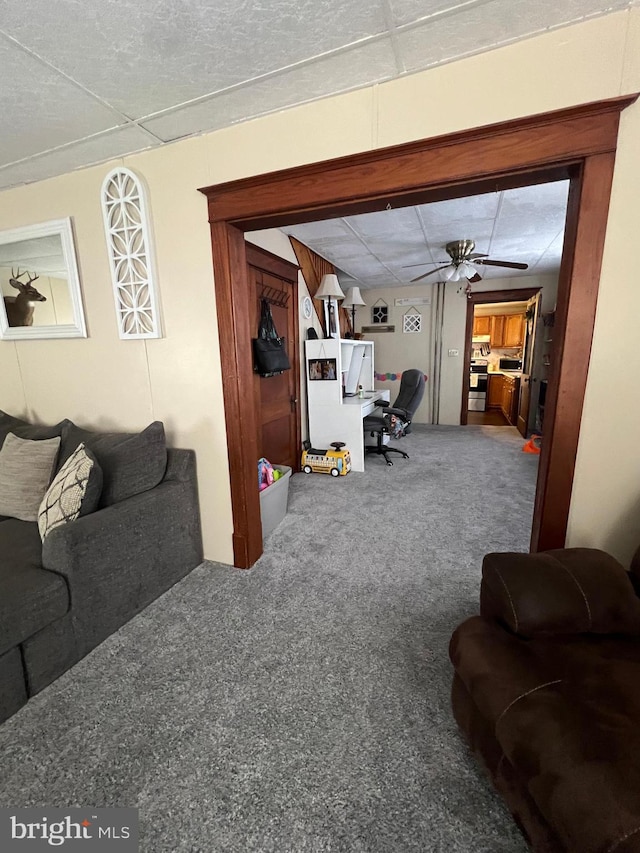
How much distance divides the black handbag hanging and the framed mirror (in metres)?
1.24

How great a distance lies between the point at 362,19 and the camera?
1.22 metres

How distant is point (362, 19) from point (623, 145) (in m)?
1.02

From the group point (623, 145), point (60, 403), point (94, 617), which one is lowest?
point (94, 617)

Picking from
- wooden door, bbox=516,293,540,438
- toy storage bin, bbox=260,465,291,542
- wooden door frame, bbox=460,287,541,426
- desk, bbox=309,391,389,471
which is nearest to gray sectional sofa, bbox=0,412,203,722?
toy storage bin, bbox=260,465,291,542

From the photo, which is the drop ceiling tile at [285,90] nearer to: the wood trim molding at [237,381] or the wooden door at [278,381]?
the wood trim molding at [237,381]

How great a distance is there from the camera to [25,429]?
232 cm

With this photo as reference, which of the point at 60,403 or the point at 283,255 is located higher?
the point at 283,255

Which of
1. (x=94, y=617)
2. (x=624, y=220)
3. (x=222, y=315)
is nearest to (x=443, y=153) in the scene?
(x=624, y=220)

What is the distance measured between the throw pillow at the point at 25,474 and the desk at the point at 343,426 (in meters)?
2.56

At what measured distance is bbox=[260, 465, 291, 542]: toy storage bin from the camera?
2.56 meters

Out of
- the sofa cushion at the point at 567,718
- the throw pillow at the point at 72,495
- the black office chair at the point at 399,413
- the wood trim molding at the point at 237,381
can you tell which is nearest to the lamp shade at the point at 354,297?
the black office chair at the point at 399,413

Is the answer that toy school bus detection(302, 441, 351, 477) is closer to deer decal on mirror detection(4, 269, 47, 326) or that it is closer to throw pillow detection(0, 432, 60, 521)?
throw pillow detection(0, 432, 60, 521)

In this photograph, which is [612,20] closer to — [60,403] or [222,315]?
[222,315]

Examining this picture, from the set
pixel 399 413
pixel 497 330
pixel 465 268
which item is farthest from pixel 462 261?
pixel 497 330
